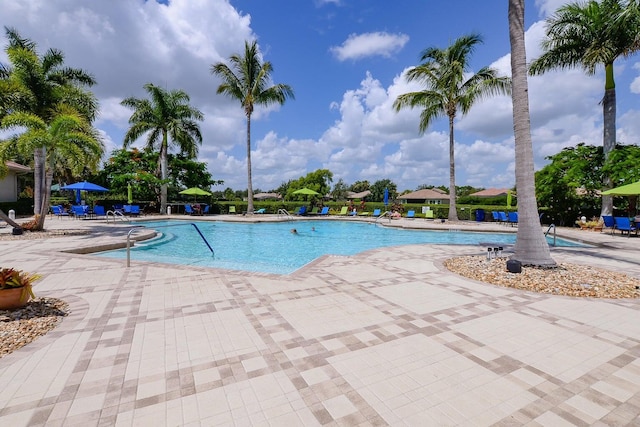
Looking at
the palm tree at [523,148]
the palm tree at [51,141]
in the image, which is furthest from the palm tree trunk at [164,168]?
the palm tree at [523,148]

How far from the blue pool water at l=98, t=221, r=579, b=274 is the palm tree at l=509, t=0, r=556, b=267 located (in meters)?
5.41

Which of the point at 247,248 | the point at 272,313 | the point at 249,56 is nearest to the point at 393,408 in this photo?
the point at 272,313

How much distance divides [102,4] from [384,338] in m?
14.1

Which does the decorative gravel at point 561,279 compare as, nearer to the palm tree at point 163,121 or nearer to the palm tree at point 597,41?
the palm tree at point 597,41

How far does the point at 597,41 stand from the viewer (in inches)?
580

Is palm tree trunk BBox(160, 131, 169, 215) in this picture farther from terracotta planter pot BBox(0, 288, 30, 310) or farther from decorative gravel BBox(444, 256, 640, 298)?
decorative gravel BBox(444, 256, 640, 298)

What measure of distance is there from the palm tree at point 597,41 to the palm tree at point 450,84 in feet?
8.66

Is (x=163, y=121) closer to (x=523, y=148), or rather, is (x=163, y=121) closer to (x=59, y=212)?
(x=59, y=212)

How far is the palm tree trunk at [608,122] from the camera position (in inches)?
619

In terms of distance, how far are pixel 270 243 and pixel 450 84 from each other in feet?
49.6

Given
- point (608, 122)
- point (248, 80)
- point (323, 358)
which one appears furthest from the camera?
point (248, 80)

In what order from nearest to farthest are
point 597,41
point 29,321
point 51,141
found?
point 29,321 → point 51,141 → point 597,41

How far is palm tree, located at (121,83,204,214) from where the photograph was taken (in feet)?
84.3

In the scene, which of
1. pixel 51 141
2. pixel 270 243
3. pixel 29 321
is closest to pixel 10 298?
pixel 29 321
